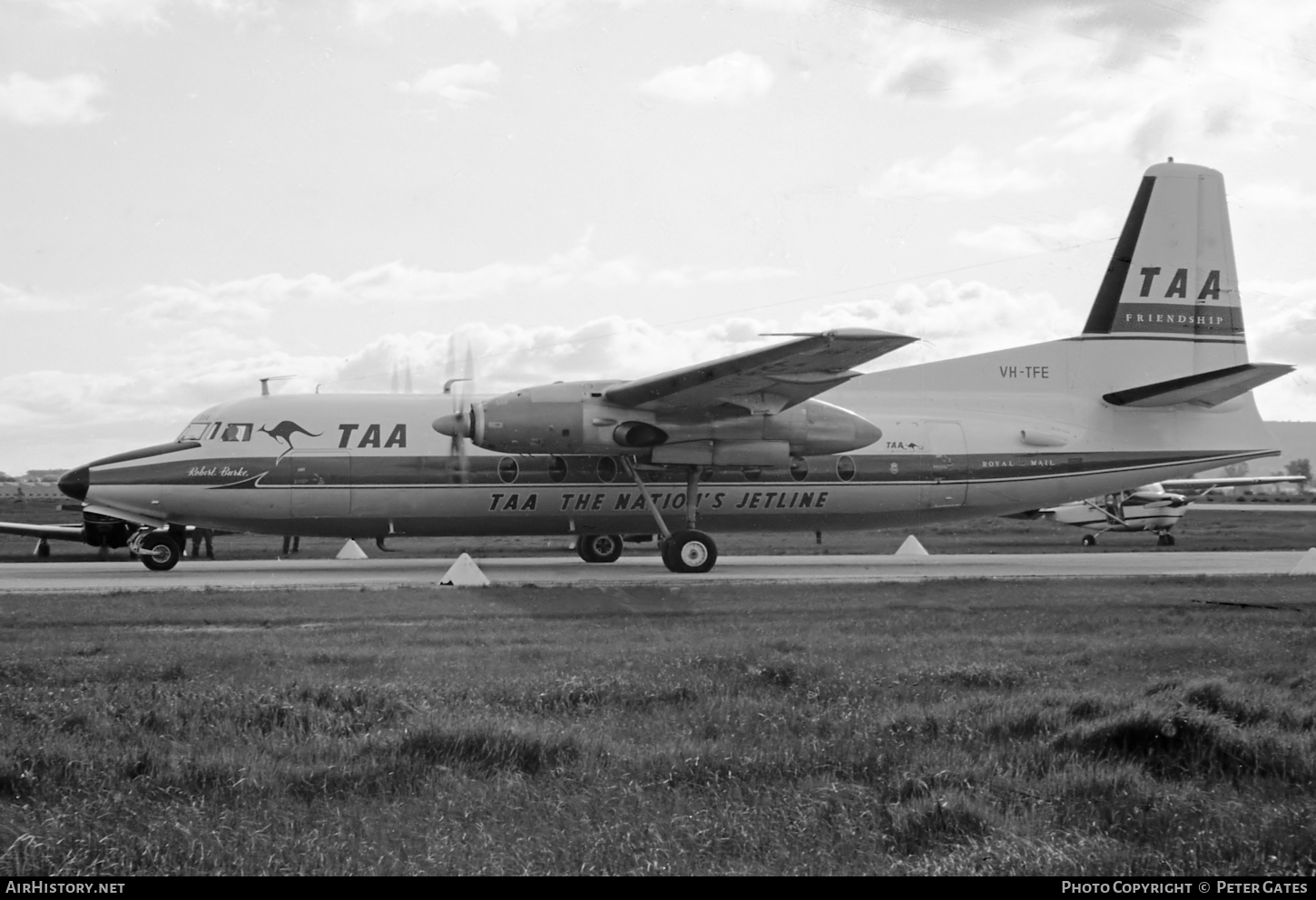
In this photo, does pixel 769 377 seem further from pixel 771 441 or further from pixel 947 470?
pixel 947 470

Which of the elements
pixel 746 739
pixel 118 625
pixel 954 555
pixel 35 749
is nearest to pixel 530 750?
pixel 746 739

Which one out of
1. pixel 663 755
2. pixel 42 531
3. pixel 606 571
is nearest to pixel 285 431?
pixel 606 571

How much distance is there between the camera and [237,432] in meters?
22.9

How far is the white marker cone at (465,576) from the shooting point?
1967 centimetres

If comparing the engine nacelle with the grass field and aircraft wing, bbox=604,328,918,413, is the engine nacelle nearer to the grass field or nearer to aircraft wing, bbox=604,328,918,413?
aircraft wing, bbox=604,328,918,413

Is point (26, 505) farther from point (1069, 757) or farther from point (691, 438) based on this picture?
point (1069, 757)

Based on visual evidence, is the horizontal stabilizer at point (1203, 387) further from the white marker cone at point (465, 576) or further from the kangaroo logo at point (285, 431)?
the kangaroo logo at point (285, 431)

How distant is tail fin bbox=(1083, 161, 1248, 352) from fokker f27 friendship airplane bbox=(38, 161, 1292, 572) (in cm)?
4

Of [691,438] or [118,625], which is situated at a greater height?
[691,438]

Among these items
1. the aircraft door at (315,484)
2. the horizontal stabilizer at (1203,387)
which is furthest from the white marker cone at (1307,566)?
the aircraft door at (315,484)

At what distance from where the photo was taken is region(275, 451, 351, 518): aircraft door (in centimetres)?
2267

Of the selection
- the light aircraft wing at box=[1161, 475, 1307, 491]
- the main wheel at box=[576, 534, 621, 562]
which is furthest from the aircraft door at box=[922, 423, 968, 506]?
the light aircraft wing at box=[1161, 475, 1307, 491]
